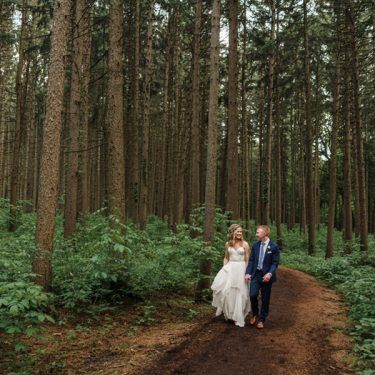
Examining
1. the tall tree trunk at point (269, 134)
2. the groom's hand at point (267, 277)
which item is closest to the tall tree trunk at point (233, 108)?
the groom's hand at point (267, 277)

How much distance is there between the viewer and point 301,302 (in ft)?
34.4

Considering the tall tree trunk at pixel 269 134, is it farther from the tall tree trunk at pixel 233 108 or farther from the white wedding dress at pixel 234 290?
the white wedding dress at pixel 234 290

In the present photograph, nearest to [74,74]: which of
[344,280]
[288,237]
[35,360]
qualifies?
[35,360]

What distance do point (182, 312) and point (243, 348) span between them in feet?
9.18

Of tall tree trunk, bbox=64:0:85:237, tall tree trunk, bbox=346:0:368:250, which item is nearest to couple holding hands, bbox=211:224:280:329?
tall tree trunk, bbox=64:0:85:237

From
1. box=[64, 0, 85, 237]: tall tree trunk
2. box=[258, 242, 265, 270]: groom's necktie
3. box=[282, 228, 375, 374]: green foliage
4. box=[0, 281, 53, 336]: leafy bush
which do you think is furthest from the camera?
box=[64, 0, 85, 237]: tall tree trunk

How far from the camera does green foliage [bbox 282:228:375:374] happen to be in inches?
250

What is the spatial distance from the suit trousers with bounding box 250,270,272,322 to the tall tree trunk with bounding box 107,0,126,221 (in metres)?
3.46

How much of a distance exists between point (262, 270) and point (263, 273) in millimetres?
61

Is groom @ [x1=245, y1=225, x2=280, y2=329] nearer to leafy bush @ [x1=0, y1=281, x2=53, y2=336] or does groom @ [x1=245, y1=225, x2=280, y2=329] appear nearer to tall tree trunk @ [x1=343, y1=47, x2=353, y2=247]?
leafy bush @ [x1=0, y1=281, x2=53, y2=336]

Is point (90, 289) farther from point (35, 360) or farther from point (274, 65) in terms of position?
point (274, 65)

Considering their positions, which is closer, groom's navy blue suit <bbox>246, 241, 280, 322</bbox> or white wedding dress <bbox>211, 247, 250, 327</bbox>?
Result: groom's navy blue suit <bbox>246, 241, 280, 322</bbox>

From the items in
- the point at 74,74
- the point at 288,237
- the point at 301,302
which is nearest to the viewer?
the point at 301,302

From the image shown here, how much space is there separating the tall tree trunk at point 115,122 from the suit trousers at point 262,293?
11.3 ft
